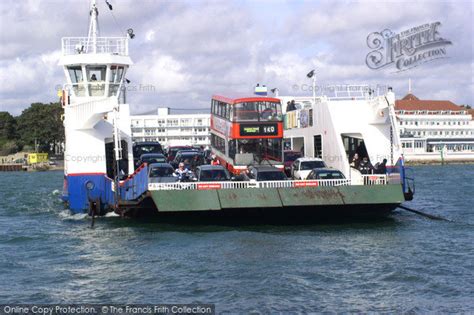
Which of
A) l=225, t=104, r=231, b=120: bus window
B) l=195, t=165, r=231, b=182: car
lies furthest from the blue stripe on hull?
l=225, t=104, r=231, b=120: bus window

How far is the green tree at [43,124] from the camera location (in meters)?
98.1

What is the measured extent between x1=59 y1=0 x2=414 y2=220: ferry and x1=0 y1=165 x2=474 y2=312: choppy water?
34.0 inches

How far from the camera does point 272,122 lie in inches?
1104

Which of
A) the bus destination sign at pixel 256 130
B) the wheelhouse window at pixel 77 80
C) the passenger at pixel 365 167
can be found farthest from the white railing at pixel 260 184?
the wheelhouse window at pixel 77 80

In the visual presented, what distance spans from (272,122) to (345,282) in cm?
1363

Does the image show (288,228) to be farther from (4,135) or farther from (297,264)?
(4,135)

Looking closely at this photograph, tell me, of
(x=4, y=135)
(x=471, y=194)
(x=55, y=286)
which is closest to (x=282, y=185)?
(x=55, y=286)

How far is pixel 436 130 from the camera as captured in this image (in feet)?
375

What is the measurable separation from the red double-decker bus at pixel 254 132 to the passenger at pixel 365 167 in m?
3.46

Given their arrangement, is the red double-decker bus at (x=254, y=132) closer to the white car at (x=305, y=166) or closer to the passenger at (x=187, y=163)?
the white car at (x=305, y=166)

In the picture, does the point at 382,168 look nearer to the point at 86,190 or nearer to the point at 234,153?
the point at 234,153

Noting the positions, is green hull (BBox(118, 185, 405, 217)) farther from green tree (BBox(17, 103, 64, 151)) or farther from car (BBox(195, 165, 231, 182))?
green tree (BBox(17, 103, 64, 151))

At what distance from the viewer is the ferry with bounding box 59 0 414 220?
22000mm

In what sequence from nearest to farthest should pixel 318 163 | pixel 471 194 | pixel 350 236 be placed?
1. pixel 350 236
2. pixel 318 163
3. pixel 471 194
